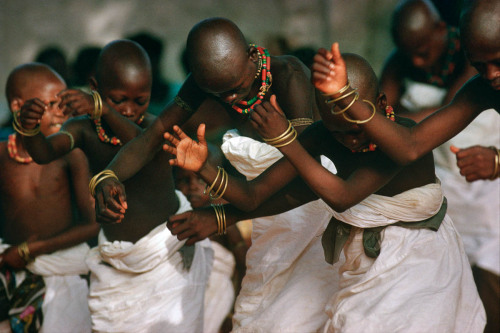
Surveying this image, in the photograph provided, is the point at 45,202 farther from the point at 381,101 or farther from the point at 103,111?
the point at 381,101

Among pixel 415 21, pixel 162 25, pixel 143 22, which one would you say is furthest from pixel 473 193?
pixel 143 22

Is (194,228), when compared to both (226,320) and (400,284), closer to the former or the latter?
(400,284)

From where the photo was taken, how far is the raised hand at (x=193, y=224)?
2809 millimetres

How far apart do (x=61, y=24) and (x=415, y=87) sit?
13.8ft

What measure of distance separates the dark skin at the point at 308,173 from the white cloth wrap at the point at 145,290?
2.11 ft

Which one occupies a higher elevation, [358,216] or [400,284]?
[358,216]

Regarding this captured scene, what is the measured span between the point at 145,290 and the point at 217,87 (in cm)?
127

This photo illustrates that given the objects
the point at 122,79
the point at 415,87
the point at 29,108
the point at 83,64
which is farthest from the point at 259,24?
the point at 29,108

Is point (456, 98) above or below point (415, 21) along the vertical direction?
above

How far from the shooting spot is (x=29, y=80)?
404 cm

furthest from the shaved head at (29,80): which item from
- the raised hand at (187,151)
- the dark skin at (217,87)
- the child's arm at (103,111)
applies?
the raised hand at (187,151)

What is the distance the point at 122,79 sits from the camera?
3.43 metres

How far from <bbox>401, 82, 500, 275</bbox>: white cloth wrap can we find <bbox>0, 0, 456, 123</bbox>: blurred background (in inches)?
91.8

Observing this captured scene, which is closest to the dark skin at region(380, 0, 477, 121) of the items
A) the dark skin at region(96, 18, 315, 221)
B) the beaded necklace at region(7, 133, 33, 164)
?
the dark skin at region(96, 18, 315, 221)
